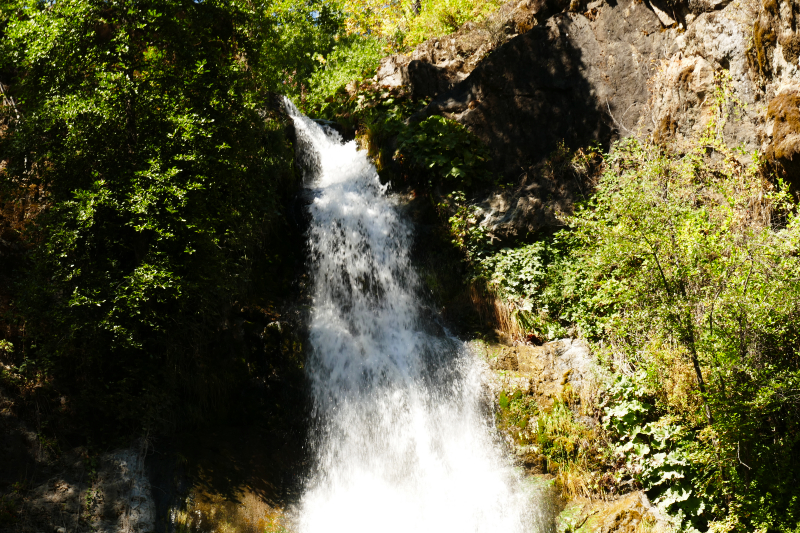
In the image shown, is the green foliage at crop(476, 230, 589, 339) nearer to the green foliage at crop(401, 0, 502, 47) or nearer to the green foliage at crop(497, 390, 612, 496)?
the green foliage at crop(497, 390, 612, 496)

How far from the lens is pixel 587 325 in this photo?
8414 mm

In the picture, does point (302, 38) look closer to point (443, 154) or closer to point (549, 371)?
point (443, 154)

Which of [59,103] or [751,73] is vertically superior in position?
[59,103]

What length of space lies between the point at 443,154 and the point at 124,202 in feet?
22.7

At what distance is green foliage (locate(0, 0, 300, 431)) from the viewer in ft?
20.6

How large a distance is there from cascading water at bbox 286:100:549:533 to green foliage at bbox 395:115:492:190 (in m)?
1.29

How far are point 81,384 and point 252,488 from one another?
2621 millimetres

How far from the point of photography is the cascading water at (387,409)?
21.8ft

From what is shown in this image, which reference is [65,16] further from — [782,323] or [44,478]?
[782,323]

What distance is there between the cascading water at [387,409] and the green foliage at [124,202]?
1947 millimetres

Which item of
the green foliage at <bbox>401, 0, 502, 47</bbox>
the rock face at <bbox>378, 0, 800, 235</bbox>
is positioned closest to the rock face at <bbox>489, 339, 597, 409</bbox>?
the rock face at <bbox>378, 0, 800, 235</bbox>

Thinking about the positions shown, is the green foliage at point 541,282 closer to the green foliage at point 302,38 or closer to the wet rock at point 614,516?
the wet rock at point 614,516

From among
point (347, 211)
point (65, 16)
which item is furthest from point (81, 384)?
point (347, 211)

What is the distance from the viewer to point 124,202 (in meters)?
6.38
